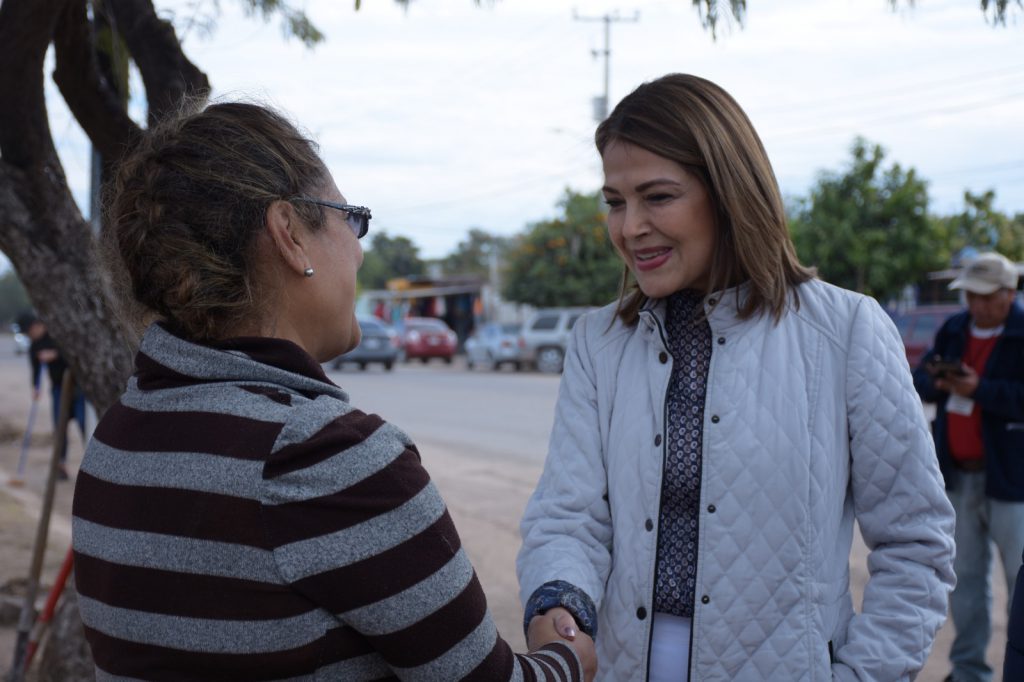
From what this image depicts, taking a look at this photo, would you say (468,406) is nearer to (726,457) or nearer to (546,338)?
(546,338)

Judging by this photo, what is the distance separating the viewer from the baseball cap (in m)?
4.79

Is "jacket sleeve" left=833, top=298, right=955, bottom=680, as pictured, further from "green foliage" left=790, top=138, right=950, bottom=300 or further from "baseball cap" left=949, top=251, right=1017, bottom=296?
"green foliage" left=790, top=138, right=950, bottom=300

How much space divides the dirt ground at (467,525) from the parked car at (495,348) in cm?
1590

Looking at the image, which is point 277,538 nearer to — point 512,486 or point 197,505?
point 197,505

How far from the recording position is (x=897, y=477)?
196cm

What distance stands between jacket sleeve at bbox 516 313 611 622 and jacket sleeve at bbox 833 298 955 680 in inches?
20.4

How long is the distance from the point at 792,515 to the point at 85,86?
3468 mm

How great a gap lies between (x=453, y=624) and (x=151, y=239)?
70 cm

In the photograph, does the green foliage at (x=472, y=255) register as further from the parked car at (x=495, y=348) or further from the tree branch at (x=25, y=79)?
the tree branch at (x=25, y=79)

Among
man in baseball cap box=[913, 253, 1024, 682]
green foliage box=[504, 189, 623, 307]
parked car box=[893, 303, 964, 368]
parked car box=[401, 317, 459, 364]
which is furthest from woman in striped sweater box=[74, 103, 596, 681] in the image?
parked car box=[401, 317, 459, 364]

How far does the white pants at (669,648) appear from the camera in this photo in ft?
6.72

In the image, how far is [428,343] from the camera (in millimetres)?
34344

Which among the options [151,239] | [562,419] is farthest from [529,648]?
[151,239]

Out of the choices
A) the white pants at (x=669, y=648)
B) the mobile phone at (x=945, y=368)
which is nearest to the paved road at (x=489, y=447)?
the mobile phone at (x=945, y=368)
